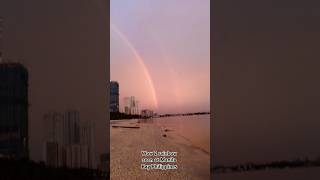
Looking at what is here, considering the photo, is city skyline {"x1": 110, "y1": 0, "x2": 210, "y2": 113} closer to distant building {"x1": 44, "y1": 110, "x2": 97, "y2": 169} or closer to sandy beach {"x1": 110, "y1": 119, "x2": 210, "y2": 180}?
sandy beach {"x1": 110, "y1": 119, "x2": 210, "y2": 180}

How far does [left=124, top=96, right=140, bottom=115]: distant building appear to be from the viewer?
11.4ft

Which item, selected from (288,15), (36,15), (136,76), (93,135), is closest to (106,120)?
(93,135)

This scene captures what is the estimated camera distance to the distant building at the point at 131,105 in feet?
11.4

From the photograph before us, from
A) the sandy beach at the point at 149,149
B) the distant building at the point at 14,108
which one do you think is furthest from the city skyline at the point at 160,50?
the distant building at the point at 14,108

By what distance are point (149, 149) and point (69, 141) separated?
22.8 inches

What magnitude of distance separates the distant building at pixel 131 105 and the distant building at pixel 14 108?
0.71 meters

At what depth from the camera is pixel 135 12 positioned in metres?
3.50

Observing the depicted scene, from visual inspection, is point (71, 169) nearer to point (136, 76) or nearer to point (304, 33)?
point (136, 76)

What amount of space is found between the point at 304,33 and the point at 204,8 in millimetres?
773

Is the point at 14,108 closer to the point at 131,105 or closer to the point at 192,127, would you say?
the point at 131,105

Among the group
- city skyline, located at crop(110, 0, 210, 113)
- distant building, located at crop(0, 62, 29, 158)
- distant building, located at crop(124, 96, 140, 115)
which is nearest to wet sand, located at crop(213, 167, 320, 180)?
city skyline, located at crop(110, 0, 210, 113)

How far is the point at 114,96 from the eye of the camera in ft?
11.5

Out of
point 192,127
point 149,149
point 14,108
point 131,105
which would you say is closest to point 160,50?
point 131,105

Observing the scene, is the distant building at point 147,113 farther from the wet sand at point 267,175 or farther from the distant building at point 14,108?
the distant building at point 14,108
